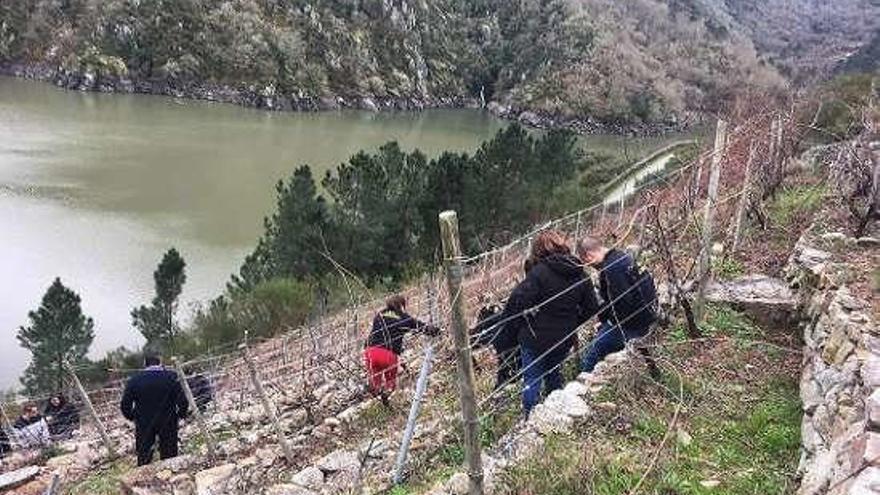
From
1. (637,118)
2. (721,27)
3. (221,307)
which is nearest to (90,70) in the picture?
(637,118)

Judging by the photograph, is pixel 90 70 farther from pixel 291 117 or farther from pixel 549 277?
pixel 549 277

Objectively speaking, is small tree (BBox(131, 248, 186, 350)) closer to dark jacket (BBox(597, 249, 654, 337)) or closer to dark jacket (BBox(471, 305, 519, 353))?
dark jacket (BBox(471, 305, 519, 353))

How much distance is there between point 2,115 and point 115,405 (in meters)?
65.6

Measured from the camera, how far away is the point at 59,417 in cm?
1271

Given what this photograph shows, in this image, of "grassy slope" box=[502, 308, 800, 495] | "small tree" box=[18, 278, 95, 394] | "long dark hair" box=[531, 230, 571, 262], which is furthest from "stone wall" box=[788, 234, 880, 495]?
"small tree" box=[18, 278, 95, 394]

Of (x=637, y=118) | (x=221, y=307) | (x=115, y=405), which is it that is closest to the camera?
(x=115, y=405)

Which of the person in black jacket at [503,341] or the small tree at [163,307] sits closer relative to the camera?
the person in black jacket at [503,341]

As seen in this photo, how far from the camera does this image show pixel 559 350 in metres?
6.88

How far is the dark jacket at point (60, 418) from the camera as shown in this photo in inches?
491

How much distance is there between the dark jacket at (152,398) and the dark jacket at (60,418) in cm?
405

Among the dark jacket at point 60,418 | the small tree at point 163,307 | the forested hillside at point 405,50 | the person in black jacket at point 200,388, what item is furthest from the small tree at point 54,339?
the forested hillside at point 405,50

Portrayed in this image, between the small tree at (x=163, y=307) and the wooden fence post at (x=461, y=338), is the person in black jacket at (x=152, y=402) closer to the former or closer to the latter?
the wooden fence post at (x=461, y=338)

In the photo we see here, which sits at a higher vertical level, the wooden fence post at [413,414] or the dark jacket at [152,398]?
the wooden fence post at [413,414]

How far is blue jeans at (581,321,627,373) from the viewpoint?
709 centimetres
